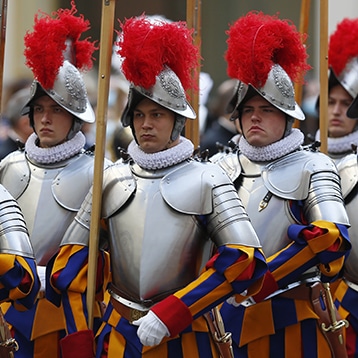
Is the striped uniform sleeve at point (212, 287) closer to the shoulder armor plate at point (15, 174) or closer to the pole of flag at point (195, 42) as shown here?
the shoulder armor plate at point (15, 174)

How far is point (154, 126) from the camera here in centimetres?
582

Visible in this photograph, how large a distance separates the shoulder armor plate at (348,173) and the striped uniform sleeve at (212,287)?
1.54 m

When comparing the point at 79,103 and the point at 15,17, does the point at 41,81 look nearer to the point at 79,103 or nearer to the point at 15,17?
the point at 79,103

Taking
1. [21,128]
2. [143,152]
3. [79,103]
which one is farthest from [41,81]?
[21,128]

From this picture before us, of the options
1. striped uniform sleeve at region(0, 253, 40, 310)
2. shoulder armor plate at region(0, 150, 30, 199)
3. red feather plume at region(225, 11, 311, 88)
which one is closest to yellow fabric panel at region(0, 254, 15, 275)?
striped uniform sleeve at region(0, 253, 40, 310)

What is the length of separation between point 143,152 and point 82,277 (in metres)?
0.67

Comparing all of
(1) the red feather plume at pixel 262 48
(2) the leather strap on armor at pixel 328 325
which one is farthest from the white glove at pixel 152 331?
(1) the red feather plume at pixel 262 48

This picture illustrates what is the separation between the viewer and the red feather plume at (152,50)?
576 centimetres

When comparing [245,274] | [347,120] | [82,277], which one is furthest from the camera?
[347,120]

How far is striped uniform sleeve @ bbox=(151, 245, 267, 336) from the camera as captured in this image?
5.41 metres

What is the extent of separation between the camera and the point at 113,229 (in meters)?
5.78

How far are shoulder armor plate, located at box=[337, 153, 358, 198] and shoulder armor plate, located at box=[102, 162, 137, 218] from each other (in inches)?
61.3

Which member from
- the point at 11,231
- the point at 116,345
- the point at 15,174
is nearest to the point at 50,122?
the point at 15,174

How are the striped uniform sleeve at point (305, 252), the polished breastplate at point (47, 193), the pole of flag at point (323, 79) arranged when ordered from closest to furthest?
1. the striped uniform sleeve at point (305, 252)
2. the polished breastplate at point (47, 193)
3. the pole of flag at point (323, 79)
